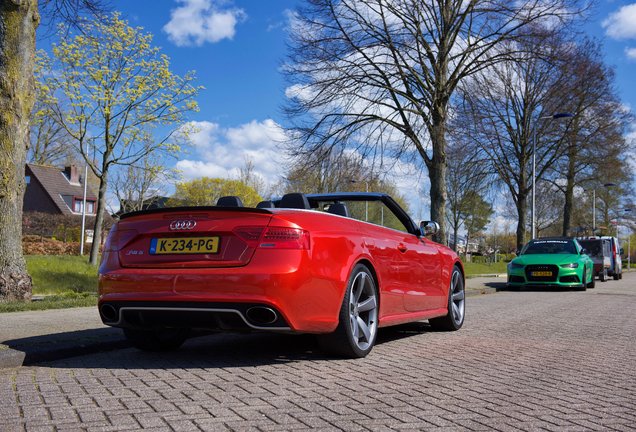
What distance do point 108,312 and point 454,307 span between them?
421 centimetres

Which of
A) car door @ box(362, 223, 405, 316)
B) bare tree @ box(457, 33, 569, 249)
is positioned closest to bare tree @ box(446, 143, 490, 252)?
bare tree @ box(457, 33, 569, 249)

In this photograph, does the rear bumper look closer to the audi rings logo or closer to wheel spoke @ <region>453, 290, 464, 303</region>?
the audi rings logo

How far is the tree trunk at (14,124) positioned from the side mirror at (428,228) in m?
6.39

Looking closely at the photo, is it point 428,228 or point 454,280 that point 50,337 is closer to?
point 428,228

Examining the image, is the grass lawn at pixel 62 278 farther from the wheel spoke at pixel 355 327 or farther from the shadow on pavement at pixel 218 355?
the wheel spoke at pixel 355 327

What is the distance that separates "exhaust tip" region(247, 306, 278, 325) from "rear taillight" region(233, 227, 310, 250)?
441 millimetres

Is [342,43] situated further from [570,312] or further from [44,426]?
[44,426]

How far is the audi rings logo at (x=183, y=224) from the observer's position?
437 cm

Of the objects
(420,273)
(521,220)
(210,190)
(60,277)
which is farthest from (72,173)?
(420,273)

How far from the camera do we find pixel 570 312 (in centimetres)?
988

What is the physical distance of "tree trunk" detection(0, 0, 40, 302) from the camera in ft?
29.2

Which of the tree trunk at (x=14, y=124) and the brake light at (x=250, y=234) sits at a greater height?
the tree trunk at (x=14, y=124)

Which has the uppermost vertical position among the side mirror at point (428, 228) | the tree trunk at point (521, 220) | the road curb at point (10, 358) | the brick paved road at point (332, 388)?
the tree trunk at point (521, 220)

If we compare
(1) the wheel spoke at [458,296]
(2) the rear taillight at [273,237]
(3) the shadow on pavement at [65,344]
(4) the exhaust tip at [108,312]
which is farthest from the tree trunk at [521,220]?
(4) the exhaust tip at [108,312]
